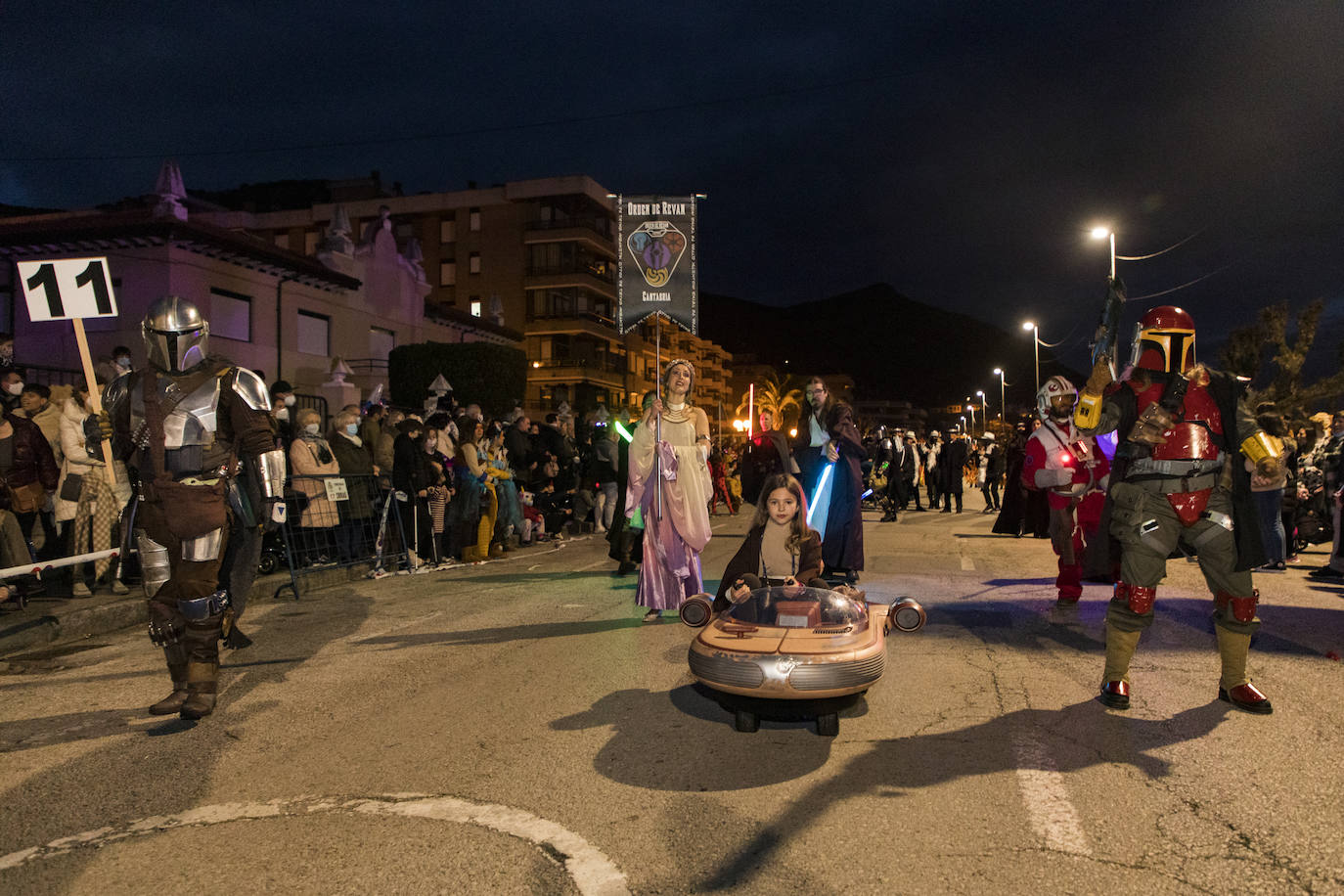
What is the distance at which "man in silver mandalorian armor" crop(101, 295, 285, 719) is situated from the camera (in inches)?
203

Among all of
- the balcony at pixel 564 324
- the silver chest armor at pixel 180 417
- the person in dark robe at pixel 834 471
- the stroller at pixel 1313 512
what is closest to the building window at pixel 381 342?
the balcony at pixel 564 324

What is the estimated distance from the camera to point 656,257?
10.4 meters

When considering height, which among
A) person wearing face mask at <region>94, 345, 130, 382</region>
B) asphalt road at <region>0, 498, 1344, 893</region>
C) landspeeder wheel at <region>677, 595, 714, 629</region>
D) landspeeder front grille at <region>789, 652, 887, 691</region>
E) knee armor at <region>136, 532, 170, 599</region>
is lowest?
asphalt road at <region>0, 498, 1344, 893</region>

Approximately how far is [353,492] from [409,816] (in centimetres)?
803

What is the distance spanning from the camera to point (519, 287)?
59438mm

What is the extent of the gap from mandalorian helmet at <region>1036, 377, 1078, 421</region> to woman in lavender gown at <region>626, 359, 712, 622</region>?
3.18m

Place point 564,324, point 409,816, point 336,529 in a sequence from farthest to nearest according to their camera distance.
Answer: point 564,324
point 336,529
point 409,816

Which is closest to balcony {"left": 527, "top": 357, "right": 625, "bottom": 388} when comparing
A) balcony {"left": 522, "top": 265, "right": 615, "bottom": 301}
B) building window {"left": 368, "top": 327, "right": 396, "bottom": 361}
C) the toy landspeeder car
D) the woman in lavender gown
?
balcony {"left": 522, "top": 265, "right": 615, "bottom": 301}

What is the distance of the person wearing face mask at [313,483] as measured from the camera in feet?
33.2

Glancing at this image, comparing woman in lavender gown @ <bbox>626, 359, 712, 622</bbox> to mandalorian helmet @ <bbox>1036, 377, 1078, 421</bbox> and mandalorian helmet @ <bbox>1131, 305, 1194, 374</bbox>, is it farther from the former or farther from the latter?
mandalorian helmet @ <bbox>1131, 305, 1194, 374</bbox>

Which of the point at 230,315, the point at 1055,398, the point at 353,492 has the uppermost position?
the point at 230,315

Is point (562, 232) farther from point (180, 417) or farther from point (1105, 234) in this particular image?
point (180, 417)

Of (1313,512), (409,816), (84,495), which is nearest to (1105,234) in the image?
(1313,512)

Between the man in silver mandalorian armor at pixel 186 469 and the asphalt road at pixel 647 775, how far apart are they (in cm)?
45
